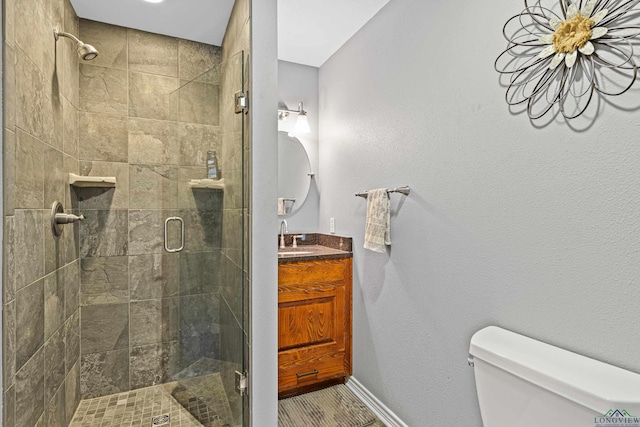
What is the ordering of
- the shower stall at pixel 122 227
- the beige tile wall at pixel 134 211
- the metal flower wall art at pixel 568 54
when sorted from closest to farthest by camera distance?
the metal flower wall art at pixel 568 54, the shower stall at pixel 122 227, the beige tile wall at pixel 134 211

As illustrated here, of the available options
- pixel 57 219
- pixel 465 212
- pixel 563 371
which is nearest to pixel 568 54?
pixel 465 212

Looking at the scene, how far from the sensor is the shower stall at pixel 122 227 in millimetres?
1290

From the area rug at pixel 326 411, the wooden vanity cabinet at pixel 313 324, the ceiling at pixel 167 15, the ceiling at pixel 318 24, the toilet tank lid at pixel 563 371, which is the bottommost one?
the area rug at pixel 326 411

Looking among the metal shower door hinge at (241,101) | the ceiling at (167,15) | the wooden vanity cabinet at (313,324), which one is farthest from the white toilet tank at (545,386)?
the ceiling at (167,15)

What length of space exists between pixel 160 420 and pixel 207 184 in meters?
1.39

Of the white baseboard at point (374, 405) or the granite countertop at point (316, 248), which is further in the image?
the granite countertop at point (316, 248)

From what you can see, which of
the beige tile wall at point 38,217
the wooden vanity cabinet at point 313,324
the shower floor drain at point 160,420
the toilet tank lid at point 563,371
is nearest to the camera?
the toilet tank lid at point 563,371

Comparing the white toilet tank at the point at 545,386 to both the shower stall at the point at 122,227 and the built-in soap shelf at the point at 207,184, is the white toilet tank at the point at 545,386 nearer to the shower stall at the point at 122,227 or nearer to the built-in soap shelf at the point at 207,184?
the shower stall at the point at 122,227

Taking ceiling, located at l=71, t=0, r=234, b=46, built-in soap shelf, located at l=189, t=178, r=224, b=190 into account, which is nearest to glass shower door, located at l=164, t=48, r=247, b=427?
built-in soap shelf, located at l=189, t=178, r=224, b=190

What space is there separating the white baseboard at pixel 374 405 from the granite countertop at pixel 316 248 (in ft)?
2.92

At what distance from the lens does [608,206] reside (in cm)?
99

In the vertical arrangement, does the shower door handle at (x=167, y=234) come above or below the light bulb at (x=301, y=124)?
below

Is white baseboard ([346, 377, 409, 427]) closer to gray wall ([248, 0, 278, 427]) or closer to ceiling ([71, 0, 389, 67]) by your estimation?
gray wall ([248, 0, 278, 427])

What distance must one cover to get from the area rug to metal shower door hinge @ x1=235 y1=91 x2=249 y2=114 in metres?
1.77
